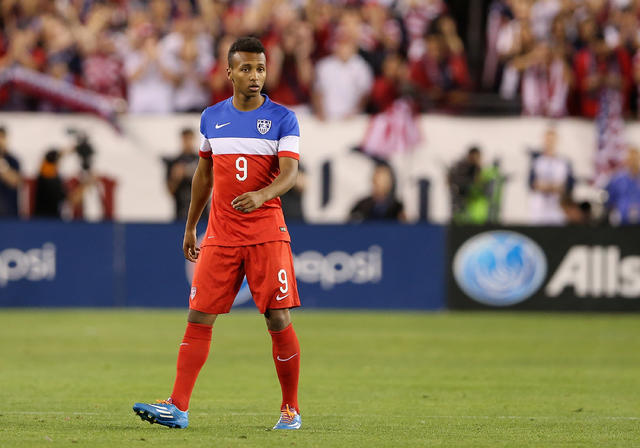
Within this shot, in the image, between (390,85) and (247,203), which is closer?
(247,203)

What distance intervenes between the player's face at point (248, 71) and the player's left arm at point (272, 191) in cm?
45

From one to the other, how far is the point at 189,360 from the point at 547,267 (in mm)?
11297

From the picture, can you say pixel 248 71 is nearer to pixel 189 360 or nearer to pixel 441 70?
pixel 189 360

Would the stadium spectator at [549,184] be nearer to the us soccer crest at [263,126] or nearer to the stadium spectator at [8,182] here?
the stadium spectator at [8,182]

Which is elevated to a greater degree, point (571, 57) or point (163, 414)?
point (571, 57)

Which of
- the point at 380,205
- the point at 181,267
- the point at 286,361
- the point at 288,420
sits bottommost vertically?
the point at 181,267

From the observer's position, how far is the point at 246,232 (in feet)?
23.6

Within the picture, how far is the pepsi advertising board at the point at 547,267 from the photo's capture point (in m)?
17.6

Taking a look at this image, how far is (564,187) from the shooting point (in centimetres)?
1878

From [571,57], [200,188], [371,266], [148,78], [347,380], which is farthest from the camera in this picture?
[571,57]

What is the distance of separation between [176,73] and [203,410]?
37.0 feet

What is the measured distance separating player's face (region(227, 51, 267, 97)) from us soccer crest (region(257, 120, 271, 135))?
0.17 metres

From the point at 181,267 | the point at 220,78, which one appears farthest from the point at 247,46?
the point at 220,78

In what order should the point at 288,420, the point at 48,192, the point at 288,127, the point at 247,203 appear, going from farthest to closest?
the point at 48,192 → the point at 288,420 → the point at 288,127 → the point at 247,203
